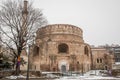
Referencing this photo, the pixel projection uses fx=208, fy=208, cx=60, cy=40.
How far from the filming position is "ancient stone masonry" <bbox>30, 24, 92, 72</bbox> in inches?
1732

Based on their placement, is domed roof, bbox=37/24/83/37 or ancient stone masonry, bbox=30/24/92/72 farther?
domed roof, bbox=37/24/83/37

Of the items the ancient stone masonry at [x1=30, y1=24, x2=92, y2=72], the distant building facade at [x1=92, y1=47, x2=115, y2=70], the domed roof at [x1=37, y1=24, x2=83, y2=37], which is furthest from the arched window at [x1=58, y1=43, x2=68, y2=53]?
the distant building facade at [x1=92, y1=47, x2=115, y2=70]

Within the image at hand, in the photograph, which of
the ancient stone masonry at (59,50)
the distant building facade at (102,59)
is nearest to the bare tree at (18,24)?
the ancient stone masonry at (59,50)

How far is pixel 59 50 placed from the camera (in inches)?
1786

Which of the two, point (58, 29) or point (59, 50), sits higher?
point (58, 29)

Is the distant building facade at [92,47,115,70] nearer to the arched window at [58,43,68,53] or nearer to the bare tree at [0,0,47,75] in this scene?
the arched window at [58,43,68,53]

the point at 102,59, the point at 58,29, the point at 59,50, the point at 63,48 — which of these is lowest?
the point at 102,59

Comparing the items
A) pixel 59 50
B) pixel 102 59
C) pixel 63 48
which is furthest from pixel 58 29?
pixel 102 59

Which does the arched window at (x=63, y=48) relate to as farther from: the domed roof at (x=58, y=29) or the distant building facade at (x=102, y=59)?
the distant building facade at (x=102, y=59)

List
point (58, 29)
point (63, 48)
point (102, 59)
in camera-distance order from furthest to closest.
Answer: point (102, 59), point (58, 29), point (63, 48)

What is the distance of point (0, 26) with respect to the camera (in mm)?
30734

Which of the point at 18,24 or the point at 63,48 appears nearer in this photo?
the point at 18,24

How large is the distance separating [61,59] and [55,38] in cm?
487

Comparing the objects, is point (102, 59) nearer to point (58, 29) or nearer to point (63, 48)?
point (63, 48)
